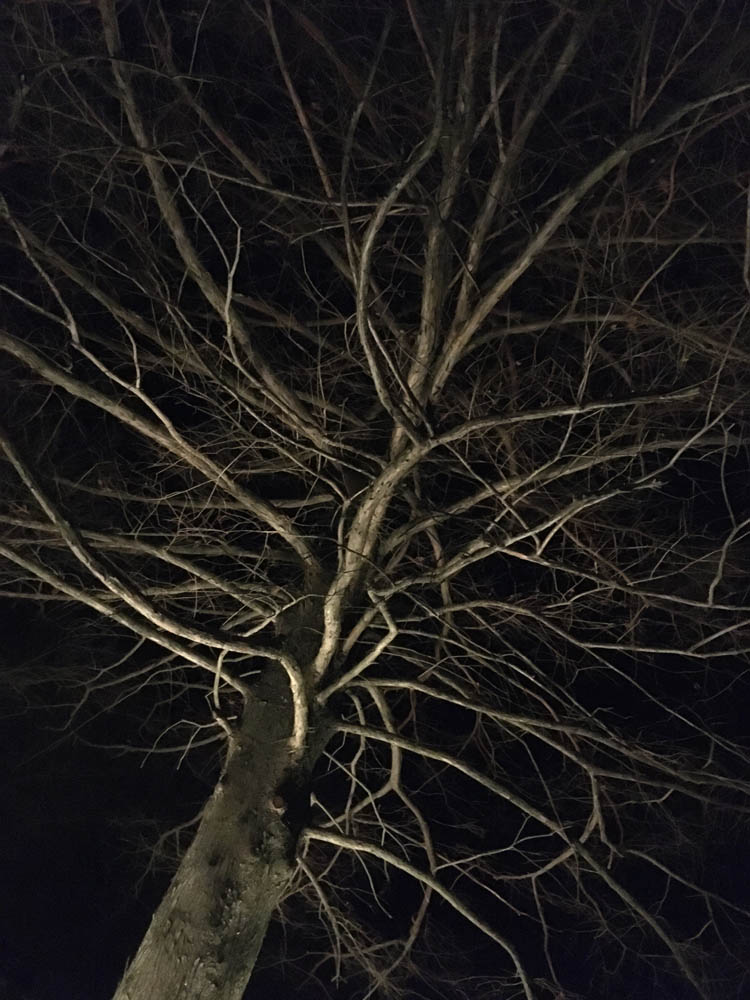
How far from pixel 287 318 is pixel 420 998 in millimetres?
4408

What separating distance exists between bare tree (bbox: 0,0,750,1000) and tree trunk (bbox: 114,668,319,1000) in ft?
0.05

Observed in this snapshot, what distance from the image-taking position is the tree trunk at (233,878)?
3.46 m

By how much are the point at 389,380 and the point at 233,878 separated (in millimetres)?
2505

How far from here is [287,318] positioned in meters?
4.25

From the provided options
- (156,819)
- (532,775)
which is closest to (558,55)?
(532,775)

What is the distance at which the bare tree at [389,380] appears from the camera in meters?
3.56

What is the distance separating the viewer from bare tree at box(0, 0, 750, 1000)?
3.56 m

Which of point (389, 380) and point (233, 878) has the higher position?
point (389, 380)

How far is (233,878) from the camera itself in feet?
11.9

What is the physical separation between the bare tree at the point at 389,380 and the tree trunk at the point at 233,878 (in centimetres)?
2

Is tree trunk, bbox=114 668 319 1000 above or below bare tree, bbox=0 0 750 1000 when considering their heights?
below

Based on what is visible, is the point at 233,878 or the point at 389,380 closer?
the point at 233,878

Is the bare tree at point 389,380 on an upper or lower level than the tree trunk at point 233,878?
upper

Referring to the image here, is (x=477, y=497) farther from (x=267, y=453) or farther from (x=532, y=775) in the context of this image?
(x=532, y=775)
